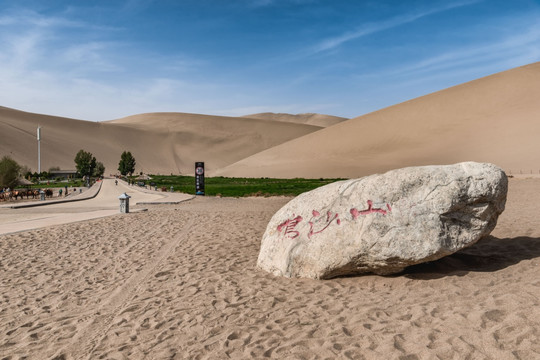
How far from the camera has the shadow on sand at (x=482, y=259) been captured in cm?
666

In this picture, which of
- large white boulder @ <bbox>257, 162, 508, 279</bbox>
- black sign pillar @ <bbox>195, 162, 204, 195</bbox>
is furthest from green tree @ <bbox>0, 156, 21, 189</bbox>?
large white boulder @ <bbox>257, 162, 508, 279</bbox>

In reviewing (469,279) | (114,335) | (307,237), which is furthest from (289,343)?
(469,279)

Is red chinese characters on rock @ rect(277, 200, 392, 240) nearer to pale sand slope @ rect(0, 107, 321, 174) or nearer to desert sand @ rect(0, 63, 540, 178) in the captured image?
desert sand @ rect(0, 63, 540, 178)

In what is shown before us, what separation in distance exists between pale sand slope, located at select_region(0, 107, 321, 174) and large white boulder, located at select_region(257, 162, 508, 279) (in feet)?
360

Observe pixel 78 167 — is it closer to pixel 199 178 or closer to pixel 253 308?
pixel 199 178

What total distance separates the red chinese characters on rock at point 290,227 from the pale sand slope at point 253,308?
0.80 metres

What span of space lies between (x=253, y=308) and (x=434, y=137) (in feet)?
212

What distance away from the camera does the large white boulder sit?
606 cm

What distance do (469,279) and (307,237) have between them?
2574 mm

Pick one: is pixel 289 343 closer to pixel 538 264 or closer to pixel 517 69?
pixel 538 264

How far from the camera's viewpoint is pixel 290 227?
727cm

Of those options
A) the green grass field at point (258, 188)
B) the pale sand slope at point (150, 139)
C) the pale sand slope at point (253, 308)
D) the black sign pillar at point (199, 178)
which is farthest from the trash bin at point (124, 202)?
the pale sand slope at point (150, 139)

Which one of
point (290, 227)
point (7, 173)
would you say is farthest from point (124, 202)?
point (7, 173)

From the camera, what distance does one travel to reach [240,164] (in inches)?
3152
